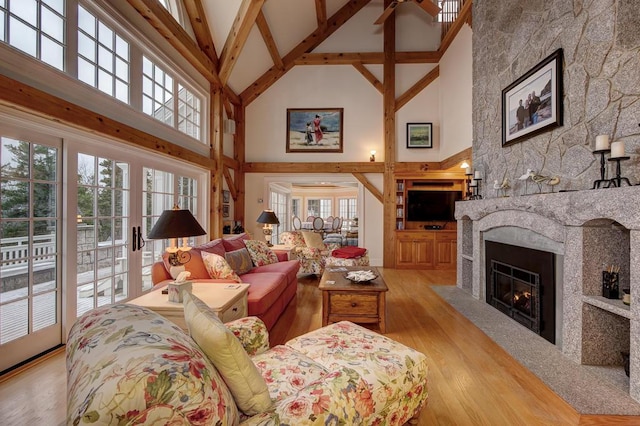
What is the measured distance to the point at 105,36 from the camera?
3.05m

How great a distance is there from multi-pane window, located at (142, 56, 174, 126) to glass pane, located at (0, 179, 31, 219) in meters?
1.70

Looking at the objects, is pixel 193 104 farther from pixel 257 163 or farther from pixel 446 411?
pixel 446 411

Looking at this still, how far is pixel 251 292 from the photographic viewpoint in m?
2.84

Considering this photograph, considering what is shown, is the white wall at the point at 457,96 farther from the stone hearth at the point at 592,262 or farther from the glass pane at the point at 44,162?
the glass pane at the point at 44,162

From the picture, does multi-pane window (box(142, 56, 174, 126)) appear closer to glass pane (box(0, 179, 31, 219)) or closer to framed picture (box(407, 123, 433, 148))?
glass pane (box(0, 179, 31, 219))

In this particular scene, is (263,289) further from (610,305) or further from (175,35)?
(175,35)

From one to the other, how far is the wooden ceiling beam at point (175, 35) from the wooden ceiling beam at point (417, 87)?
12.6ft

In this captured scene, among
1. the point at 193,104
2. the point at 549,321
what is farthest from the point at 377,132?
the point at 549,321

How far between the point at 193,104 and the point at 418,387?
5.22m

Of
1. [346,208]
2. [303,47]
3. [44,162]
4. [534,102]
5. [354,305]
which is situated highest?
[303,47]

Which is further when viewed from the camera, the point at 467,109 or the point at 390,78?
the point at 390,78

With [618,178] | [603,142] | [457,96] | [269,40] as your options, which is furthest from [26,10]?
[457,96]

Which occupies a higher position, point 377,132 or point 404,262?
point 377,132

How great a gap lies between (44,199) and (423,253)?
6043 mm
